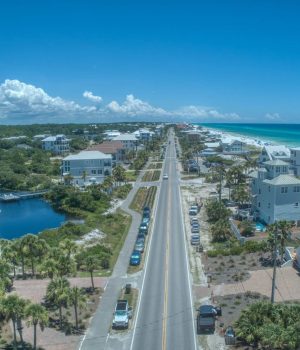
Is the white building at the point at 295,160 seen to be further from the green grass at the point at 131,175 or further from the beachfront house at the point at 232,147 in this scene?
the beachfront house at the point at 232,147

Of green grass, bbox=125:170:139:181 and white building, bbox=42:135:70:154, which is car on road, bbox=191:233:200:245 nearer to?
green grass, bbox=125:170:139:181

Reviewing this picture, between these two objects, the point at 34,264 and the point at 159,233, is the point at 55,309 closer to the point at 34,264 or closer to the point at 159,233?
the point at 34,264

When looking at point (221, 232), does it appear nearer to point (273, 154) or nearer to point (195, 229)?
point (195, 229)

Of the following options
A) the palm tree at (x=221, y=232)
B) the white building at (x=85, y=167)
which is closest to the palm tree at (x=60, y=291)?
the palm tree at (x=221, y=232)

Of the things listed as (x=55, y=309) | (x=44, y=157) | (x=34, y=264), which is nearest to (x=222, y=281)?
(x=55, y=309)

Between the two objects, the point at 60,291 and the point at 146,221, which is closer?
the point at 60,291

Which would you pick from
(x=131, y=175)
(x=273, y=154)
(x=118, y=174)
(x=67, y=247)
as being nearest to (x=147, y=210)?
(x=118, y=174)
